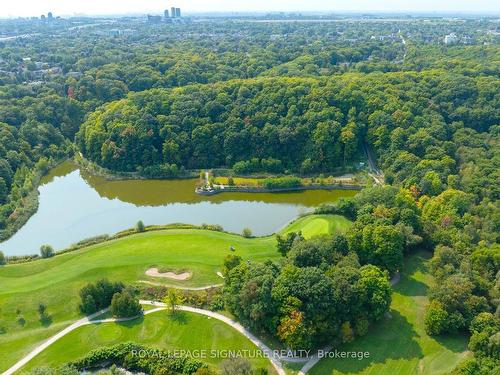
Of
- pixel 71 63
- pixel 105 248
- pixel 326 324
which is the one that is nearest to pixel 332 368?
pixel 326 324

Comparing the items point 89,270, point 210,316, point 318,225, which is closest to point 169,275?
point 210,316

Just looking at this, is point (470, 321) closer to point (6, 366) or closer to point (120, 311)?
point (120, 311)

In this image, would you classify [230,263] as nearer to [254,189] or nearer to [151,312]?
[151,312]

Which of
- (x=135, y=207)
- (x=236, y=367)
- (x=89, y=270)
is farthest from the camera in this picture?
(x=135, y=207)

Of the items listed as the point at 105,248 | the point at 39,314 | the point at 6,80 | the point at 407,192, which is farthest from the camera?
the point at 6,80

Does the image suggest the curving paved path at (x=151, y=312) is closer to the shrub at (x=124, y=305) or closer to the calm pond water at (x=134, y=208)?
the shrub at (x=124, y=305)

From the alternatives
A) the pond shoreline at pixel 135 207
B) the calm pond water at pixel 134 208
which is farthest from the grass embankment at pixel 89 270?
the calm pond water at pixel 134 208
